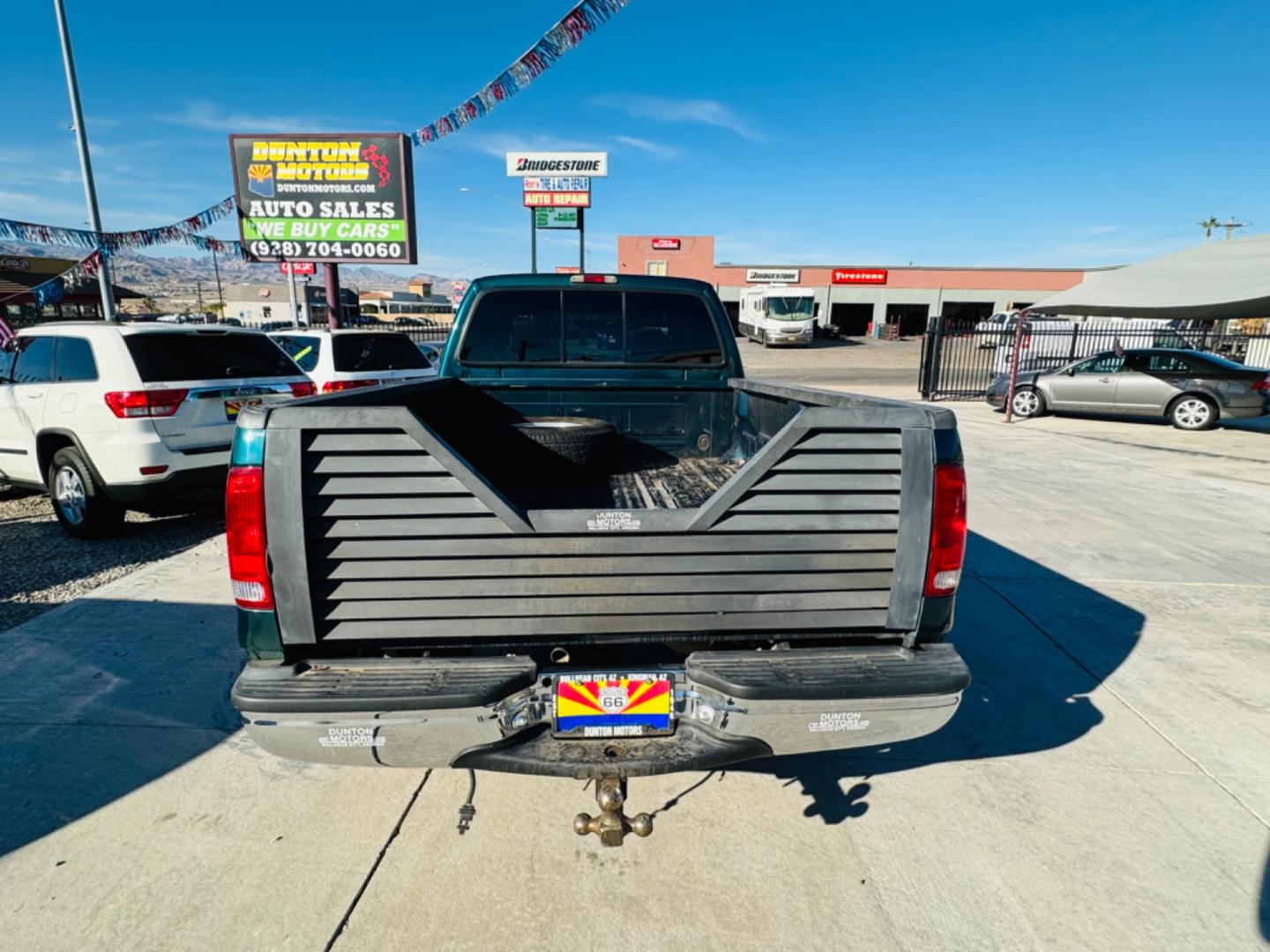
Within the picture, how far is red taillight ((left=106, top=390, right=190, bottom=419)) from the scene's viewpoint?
5.14m

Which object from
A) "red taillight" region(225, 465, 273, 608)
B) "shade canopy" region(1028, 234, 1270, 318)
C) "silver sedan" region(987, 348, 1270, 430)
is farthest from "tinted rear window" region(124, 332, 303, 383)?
"silver sedan" region(987, 348, 1270, 430)

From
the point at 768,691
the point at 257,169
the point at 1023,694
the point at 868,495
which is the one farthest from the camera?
the point at 257,169

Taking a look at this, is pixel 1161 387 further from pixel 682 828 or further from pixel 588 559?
pixel 588 559

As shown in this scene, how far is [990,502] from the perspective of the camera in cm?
741


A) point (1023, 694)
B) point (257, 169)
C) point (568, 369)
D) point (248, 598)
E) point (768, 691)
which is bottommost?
point (1023, 694)

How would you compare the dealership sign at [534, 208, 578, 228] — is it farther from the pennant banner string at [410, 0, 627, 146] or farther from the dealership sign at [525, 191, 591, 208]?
the pennant banner string at [410, 0, 627, 146]

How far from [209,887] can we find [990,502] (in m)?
7.62

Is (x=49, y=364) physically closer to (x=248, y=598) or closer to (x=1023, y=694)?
(x=248, y=598)

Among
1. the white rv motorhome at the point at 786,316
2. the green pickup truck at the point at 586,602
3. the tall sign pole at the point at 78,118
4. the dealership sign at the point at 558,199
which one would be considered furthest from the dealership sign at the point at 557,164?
the green pickup truck at the point at 586,602

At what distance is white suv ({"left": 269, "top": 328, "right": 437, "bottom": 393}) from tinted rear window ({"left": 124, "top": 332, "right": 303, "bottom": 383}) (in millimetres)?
1576

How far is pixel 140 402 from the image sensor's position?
5180 mm

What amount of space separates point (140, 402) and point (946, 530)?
5.84m

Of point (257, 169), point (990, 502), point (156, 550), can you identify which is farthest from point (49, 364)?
point (257, 169)

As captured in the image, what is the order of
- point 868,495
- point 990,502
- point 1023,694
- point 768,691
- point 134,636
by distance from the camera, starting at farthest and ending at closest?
point 990,502 → point 134,636 → point 1023,694 → point 868,495 → point 768,691
